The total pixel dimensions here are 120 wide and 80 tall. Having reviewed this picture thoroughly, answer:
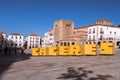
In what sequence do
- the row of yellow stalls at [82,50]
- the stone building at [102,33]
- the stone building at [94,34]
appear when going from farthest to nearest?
the stone building at [94,34]
the stone building at [102,33]
the row of yellow stalls at [82,50]

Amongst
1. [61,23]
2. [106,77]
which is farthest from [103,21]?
[106,77]

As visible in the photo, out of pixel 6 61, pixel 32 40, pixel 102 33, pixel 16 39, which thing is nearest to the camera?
pixel 6 61

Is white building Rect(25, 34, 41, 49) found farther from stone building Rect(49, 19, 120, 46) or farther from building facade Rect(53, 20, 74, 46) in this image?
stone building Rect(49, 19, 120, 46)

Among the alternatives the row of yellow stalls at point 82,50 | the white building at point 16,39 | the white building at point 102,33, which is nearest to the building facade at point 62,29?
the white building at point 102,33

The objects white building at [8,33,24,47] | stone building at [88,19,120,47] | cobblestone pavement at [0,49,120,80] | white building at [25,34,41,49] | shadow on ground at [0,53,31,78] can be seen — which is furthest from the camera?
white building at [25,34,41,49]

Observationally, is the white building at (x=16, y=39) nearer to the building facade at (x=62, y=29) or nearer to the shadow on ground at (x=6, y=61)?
the building facade at (x=62, y=29)

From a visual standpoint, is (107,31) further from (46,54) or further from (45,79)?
(45,79)

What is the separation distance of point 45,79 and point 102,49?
66.1 ft

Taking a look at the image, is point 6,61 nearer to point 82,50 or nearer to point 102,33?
point 82,50

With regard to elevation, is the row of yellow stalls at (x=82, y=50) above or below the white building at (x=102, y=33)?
below

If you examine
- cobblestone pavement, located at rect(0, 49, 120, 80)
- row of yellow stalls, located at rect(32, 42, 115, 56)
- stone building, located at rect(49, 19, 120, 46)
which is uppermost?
stone building, located at rect(49, 19, 120, 46)

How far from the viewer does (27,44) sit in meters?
139

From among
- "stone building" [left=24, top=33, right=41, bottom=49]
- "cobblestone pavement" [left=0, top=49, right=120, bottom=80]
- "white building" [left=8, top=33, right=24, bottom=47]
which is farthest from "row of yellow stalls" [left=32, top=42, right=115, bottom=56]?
"stone building" [left=24, top=33, right=41, bottom=49]

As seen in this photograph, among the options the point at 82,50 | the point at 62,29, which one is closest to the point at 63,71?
the point at 82,50
